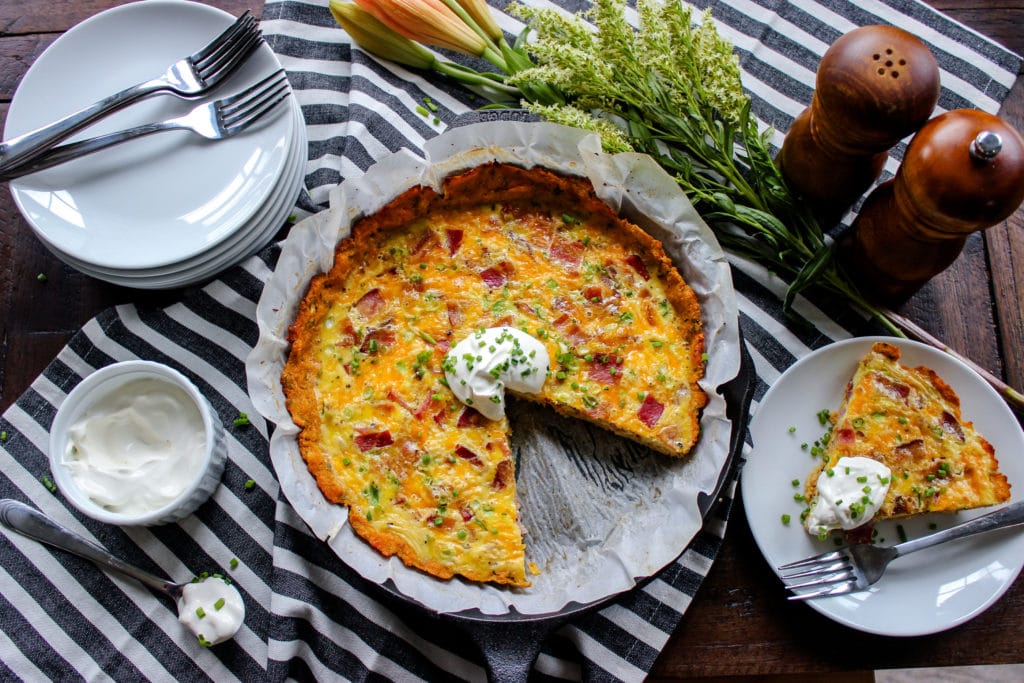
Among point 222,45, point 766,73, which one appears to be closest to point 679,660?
point 766,73

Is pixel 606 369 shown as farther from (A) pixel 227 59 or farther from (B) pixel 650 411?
(A) pixel 227 59

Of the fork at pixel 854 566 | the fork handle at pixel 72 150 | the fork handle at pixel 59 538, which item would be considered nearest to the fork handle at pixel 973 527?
the fork at pixel 854 566

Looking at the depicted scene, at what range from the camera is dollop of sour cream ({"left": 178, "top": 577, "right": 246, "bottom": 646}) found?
9.45 ft

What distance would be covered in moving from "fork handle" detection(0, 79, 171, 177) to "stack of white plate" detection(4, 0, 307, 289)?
0.23 feet

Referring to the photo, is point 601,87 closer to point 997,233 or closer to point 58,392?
point 997,233

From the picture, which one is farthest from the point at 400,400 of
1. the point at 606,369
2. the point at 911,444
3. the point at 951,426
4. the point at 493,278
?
the point at 951,426

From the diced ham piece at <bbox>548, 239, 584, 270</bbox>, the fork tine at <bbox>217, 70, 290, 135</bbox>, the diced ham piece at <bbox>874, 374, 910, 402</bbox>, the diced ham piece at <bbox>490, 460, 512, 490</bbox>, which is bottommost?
the diced ham piece at <bbox>490, 460, 512, 490</bbox>

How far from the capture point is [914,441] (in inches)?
112

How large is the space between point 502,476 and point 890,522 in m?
Answer: 1.42

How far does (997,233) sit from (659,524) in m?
1.84

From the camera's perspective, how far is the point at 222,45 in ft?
9.45

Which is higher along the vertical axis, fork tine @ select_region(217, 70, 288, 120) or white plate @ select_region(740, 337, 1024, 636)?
fork tine @ select_region(217, 70, 288, 120)

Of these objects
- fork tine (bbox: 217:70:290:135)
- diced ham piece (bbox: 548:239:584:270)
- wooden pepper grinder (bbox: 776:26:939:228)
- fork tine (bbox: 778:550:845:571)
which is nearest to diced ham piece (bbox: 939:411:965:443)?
fork tine (bbox: 778:550:845:571)

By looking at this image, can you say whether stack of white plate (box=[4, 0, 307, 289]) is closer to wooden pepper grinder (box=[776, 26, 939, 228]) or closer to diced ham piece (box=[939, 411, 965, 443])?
wooden pepper grinder (box=[776, 26, 939, 228])
